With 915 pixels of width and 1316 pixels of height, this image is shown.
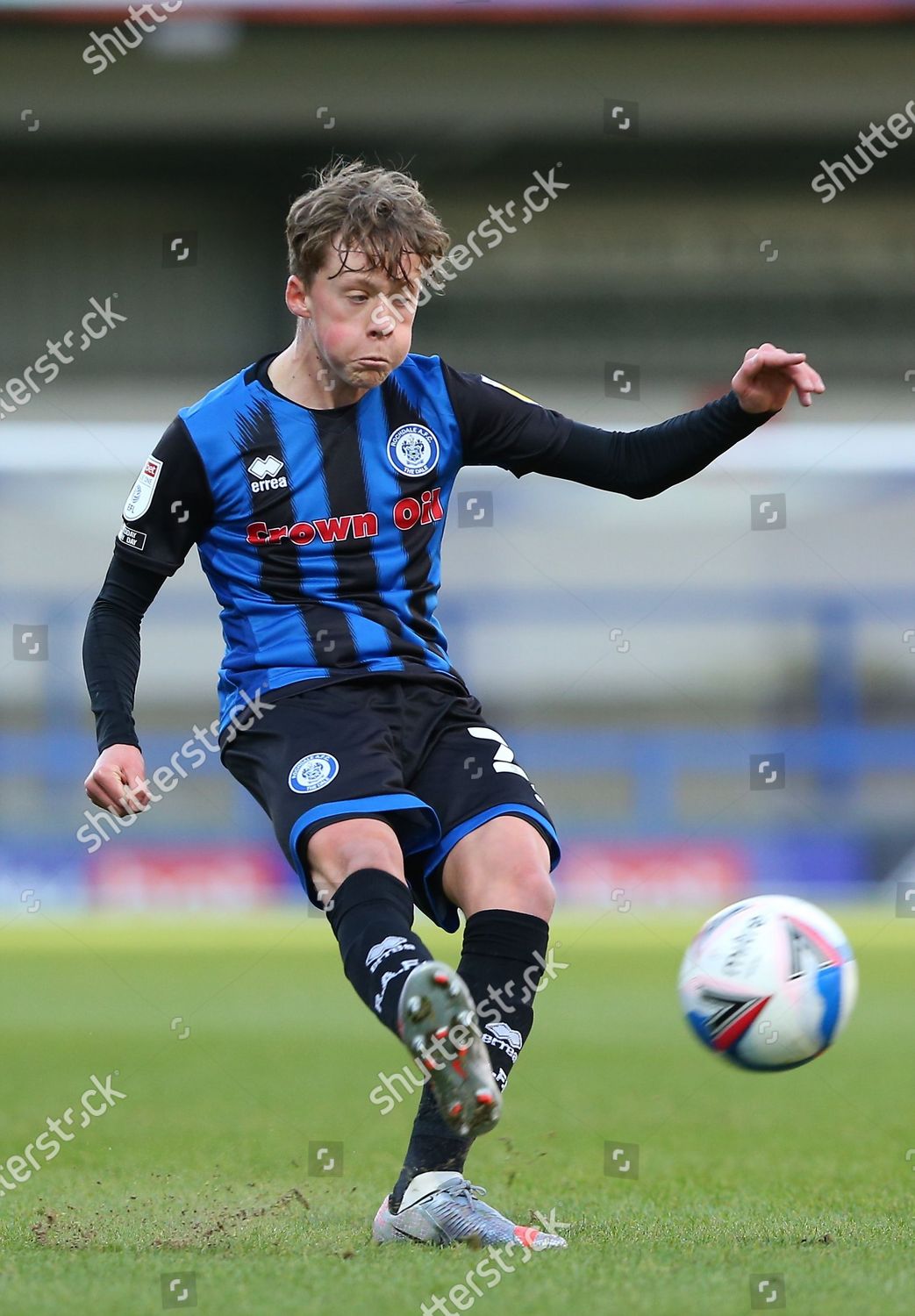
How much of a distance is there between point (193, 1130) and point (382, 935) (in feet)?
7.32

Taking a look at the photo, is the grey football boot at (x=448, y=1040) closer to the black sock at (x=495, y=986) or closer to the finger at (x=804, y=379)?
the black sock at (x=495, y=986)

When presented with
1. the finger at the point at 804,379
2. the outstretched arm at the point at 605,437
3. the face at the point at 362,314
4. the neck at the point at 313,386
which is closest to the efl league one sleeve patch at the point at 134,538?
the neck at the point at 313,386

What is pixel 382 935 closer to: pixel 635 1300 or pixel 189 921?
pixel 635 1300

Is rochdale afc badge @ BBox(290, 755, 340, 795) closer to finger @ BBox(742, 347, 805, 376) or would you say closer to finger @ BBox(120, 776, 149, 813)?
finger @ BBox(120, 776, 149, 813)

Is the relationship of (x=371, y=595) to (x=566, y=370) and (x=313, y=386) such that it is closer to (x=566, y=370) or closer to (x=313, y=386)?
(x=313, y=386)

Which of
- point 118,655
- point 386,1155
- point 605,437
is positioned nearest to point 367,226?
point 605,437

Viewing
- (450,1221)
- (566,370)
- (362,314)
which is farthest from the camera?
(566,370)

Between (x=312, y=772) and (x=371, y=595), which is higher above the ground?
(x=371, y=595)

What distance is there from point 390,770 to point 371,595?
368 millimetres

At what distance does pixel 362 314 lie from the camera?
2803 millimetres

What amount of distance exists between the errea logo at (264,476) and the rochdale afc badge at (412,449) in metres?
0.20

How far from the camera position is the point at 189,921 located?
11977 mm

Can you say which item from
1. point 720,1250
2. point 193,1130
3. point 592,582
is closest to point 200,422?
point 720,1250

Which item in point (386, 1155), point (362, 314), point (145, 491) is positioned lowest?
point (386, 1155)
